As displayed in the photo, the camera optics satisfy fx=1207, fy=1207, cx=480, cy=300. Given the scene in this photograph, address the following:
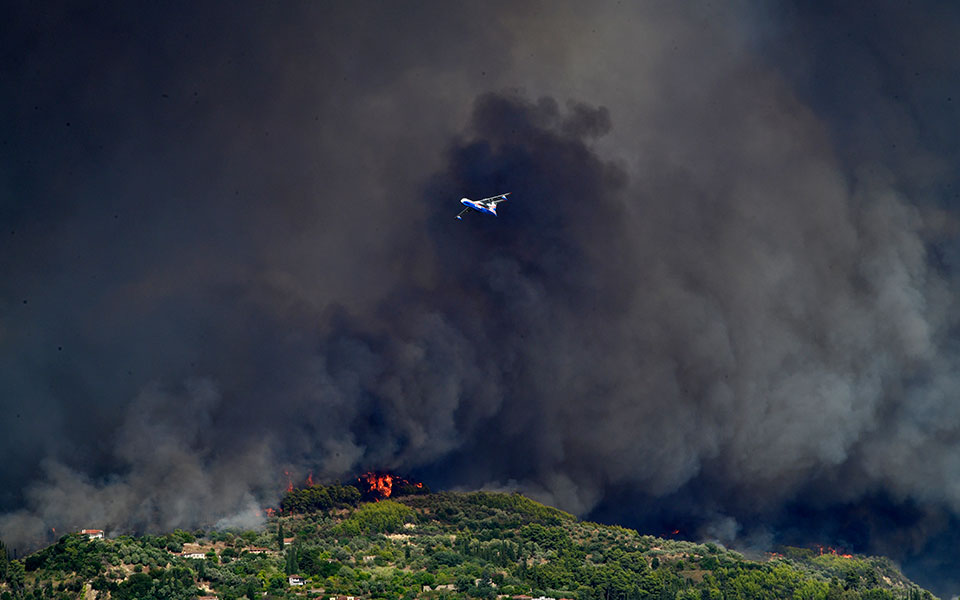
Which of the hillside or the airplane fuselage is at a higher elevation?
the airplane fuselage

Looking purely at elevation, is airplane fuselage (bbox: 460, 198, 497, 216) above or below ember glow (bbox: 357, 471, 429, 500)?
above

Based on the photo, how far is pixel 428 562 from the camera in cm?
11612

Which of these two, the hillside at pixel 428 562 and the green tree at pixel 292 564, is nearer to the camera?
the hillside at pixel 428 562

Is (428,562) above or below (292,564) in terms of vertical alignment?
above

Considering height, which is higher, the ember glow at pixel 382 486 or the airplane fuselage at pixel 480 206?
the airplane fuselage at pixel 480 206

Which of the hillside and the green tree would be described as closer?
the hillside

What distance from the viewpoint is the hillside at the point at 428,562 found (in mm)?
102062

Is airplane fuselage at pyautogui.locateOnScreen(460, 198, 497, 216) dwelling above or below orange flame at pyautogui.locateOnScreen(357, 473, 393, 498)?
above

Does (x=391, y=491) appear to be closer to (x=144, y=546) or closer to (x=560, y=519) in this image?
(x=560, y=519)

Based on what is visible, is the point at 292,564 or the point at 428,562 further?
the point at 428,562

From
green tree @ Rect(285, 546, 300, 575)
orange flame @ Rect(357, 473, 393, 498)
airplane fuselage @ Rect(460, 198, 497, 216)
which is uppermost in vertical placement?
airplane fuselage @ Rect(460, 198, 497, 216)

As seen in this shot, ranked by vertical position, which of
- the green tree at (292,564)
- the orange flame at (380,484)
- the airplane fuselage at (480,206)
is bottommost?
the green tree at (292,564)

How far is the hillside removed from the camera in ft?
335

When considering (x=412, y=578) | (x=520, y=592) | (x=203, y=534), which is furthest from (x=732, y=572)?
(x=203, y=534)
